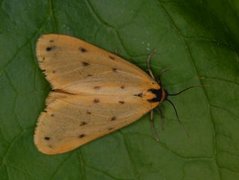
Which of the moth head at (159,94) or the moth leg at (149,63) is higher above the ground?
the moth leg at (149,63)

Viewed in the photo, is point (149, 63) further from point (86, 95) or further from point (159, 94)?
point (86, 95)

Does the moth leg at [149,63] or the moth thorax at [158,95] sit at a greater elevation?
the moth leg at [149,63]

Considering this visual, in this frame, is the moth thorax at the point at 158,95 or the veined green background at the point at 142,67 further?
the moth thorax at the point at 158,95

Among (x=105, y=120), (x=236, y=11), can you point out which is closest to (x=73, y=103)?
(x=105, y=120)

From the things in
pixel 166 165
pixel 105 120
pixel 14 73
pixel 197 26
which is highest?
pixel 197 26

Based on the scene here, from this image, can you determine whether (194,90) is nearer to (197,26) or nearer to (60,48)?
(197,26)
